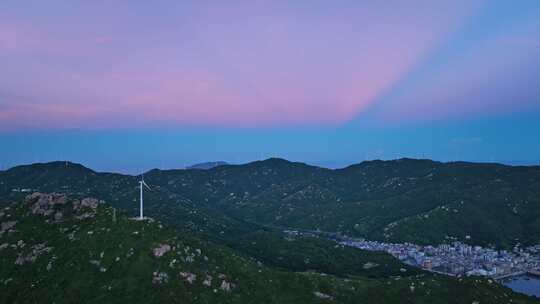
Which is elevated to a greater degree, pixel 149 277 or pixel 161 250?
pixel 161 250

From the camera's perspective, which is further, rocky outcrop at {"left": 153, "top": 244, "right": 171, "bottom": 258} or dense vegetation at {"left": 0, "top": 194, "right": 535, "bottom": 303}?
rocky outcrop at {"left": 153, "top": 244, "right": 171, "bottom": 258}

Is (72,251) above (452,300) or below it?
above

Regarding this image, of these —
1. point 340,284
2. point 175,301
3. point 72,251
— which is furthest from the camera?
point 340,284

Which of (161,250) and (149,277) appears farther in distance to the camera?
(161,250)

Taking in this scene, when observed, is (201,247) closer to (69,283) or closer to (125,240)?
(125,240)

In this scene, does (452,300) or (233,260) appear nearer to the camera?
(452,300)

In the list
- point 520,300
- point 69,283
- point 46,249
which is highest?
point 46,249

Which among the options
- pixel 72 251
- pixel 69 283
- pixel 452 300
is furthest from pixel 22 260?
pixel 452 300

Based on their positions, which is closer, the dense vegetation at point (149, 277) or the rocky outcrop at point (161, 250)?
the dense vegetation at point (149, 277)
